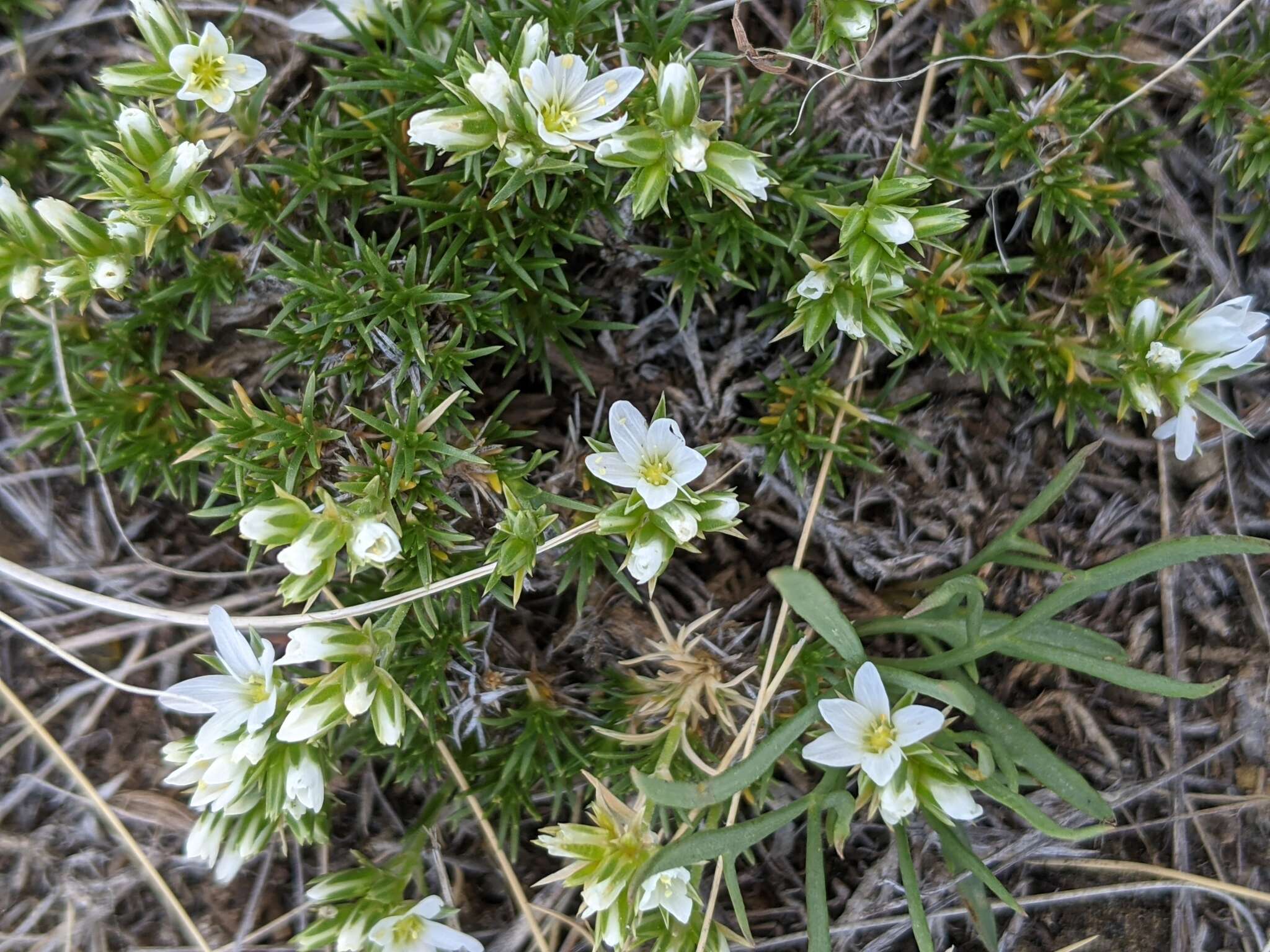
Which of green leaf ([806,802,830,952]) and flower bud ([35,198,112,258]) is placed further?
flower bud ([35,198,112,258])

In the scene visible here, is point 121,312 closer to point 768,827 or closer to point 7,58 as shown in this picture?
point 7,58

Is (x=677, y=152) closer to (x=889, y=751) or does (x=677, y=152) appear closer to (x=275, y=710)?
(x=889, y=751)

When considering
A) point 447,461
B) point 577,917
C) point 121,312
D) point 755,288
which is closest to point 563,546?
point 447,461

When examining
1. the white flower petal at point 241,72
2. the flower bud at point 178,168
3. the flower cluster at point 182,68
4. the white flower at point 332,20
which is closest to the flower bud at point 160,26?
the flower cluster at point 182,68

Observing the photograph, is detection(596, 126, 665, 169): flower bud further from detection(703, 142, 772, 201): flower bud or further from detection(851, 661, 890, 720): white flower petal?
detection(851, 661, 890, 720): white flower petal

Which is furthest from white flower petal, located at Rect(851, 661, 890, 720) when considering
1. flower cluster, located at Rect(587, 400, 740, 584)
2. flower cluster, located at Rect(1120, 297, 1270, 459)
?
flower cluster, located at Rect(1120, 297, 1270, 459)

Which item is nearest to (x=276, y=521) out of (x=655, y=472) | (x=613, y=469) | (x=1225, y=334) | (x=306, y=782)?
(x=306, y=782)
